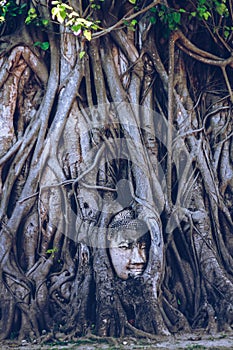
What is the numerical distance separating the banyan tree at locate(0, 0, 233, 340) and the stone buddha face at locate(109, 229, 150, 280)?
1 cm

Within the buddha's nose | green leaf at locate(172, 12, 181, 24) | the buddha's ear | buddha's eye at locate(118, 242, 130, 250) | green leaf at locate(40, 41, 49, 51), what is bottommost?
the buddha's nose

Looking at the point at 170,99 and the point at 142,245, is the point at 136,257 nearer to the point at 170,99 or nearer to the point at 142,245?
the point at 142,245

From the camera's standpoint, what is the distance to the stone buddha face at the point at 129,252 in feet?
20.0

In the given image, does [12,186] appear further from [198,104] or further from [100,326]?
[198,104]

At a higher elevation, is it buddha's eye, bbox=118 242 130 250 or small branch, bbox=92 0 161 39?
small branch, bbox=92 0 161 39

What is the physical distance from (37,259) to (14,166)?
3.91 ft

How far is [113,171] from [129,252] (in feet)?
3.70

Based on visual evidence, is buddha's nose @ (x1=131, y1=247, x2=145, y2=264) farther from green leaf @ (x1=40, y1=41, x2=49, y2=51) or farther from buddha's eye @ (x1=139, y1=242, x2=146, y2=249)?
green leaf @ (x1=40, y1=41, x2=49, y2=51)

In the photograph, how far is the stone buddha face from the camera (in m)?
6.11

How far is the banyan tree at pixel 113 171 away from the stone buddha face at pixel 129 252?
0.5 inches

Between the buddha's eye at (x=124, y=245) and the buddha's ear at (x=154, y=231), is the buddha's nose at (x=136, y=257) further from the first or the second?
the buddha's ear at (x=154, y=231)

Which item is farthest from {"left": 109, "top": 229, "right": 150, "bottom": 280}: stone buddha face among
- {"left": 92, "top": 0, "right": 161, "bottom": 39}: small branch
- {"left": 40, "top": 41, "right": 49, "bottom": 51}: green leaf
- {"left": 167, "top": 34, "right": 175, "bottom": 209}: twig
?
{"left": 40, "top": 41, "right": 49, "bottom": 51}: green leaf

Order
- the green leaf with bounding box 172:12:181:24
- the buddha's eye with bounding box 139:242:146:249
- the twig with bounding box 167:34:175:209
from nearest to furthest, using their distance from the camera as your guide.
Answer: the buddha's eye with bounding box 139:242:146:249 → the green leaf with bounding box 172:12:181:24 → the twig with bounding box 167:34:175:209

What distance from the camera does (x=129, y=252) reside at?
20.1 feet
